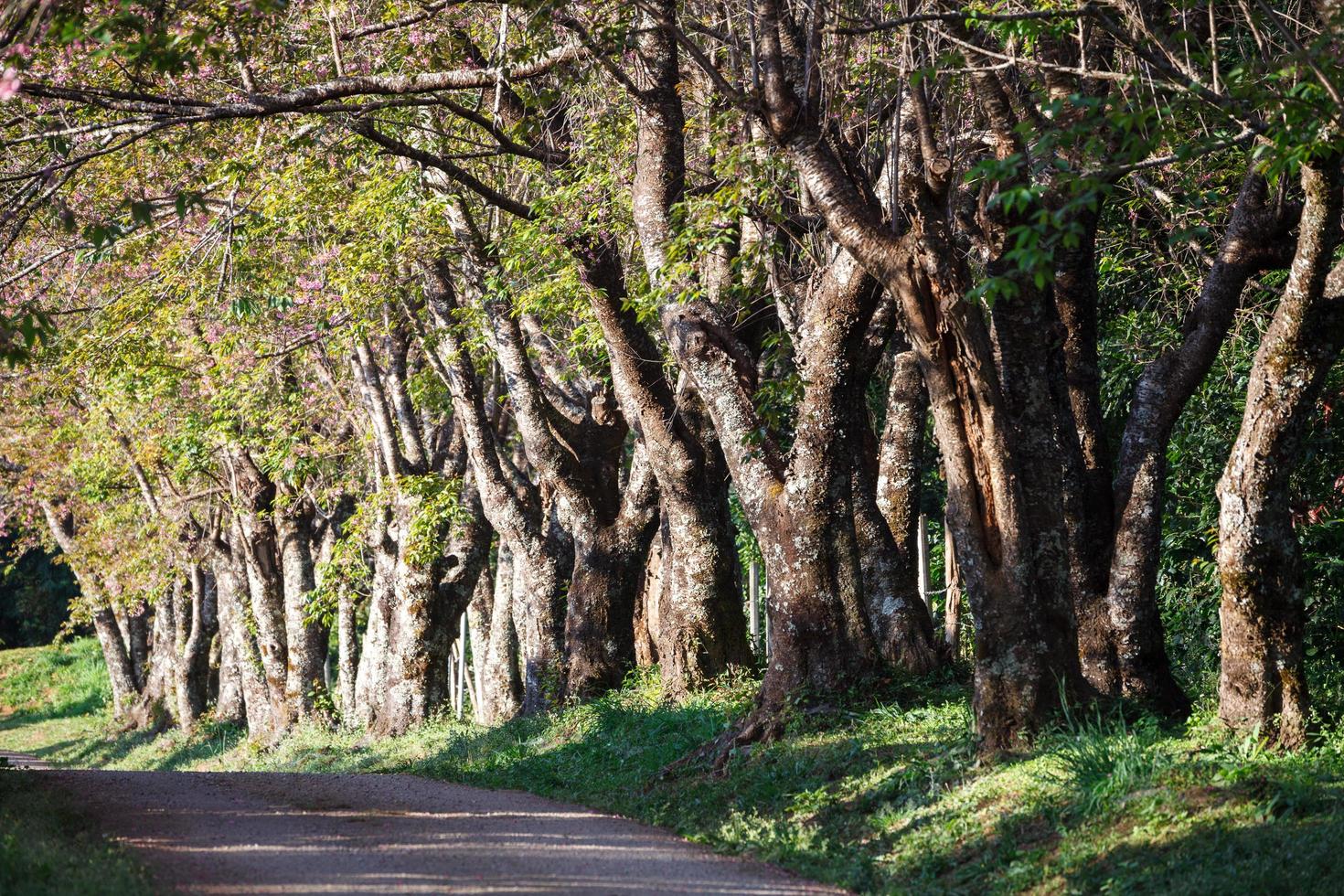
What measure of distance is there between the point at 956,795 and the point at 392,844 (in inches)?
141

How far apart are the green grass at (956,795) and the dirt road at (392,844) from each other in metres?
0.62

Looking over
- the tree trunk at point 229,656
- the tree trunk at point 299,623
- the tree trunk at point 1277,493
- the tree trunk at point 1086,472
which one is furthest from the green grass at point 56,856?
the tree trunk at point 229,656

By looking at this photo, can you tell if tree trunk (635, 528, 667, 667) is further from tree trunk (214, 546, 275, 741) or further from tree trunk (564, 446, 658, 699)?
tree trunk (214, 546, 275, 741)

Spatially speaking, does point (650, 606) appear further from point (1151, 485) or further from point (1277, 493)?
point (1277, 493)

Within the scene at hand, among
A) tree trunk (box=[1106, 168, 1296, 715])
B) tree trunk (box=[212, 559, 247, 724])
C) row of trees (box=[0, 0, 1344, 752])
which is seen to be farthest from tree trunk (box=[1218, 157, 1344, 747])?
tree trunk (box=[212, 559, 247, 724])

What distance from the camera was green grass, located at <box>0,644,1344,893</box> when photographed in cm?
737

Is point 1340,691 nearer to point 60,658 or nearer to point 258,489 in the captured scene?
point 258,489

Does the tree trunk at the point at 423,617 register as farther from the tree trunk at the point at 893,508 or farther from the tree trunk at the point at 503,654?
the tree trunk at the point at 893,508

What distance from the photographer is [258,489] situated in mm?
23125

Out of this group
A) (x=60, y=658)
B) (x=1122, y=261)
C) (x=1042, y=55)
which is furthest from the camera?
(x=60, y=658)

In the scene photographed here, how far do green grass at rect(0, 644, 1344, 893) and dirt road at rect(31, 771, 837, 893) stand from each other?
2.03ft

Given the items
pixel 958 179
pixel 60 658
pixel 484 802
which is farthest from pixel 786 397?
pixel 60 658

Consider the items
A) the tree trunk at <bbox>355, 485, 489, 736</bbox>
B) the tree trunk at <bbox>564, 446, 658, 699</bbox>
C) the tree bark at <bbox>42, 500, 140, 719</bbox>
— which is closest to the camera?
the tree trunk at <bbox>564, 446, 658, 699</bbox>

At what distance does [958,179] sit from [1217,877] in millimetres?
6647
